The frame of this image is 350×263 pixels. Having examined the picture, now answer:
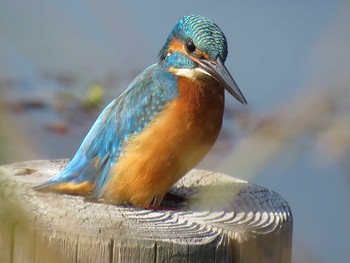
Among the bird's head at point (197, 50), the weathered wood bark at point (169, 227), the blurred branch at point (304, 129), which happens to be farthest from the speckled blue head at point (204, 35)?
the blurred branch at point (304, 129)

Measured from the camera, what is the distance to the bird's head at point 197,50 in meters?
2.99

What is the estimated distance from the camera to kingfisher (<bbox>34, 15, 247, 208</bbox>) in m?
3.22

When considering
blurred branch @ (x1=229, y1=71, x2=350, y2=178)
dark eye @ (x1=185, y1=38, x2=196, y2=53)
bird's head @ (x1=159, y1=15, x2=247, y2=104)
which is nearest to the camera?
blurred branch @ (x1=229, y1=71, x2=350, y2=178)

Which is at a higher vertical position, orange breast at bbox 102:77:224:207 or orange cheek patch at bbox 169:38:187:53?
orange cheek patch at bbox 169:38:187:53

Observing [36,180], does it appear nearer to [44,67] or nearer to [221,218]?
[221,218]

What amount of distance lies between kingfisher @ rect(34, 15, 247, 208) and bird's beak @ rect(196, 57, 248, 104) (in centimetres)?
1

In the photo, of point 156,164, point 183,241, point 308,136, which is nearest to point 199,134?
point 156,164

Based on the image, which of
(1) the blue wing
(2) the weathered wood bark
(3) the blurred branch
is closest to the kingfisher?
(1) the blue wing

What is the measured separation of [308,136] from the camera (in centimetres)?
88

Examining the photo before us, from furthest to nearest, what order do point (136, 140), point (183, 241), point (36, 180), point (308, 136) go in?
point (136, 140) → point (36, 180) → point (183, 241) → point (308, 136)

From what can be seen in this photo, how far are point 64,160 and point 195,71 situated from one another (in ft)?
2.76

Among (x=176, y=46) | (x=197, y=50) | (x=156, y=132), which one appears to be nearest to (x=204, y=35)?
(x=197, y=50)

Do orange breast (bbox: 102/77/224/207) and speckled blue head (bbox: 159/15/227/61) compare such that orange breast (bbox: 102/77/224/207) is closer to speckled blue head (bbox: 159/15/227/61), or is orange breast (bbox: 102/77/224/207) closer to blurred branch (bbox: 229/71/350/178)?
speckled blue head (bbox: 159/15/227/61)

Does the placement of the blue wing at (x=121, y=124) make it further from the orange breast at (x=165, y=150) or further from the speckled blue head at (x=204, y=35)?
the speckled blue head at (x=204, y=35)
